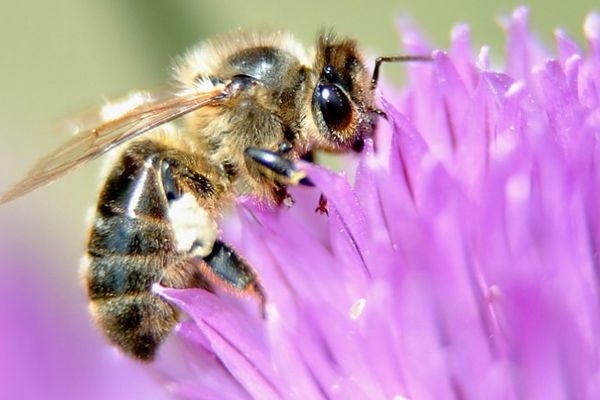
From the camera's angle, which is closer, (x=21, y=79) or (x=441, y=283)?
(x=441, y=283)

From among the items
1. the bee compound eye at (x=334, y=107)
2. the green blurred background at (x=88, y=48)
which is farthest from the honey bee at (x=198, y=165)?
the green blurred background at (x=88, y=48)

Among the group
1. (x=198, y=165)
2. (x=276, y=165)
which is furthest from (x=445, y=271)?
(x=198, y=165)

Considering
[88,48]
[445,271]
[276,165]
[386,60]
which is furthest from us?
[88,48]

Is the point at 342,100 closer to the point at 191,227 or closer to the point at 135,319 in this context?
the point at 191,227

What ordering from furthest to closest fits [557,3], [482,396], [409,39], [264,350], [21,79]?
[21,79]
[557,3]
[409,39]
[264,350]
[482,396]

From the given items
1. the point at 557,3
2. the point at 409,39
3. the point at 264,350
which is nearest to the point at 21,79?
the point at 557,3

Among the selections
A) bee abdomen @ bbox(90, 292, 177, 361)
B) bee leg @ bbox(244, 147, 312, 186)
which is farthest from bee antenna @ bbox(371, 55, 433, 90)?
bee abdomen @ bbox(90, 292, 177, 361)

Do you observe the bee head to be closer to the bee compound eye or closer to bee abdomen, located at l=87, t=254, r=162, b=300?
the bee compound eye

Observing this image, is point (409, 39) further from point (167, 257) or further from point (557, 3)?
point (557, 3)
